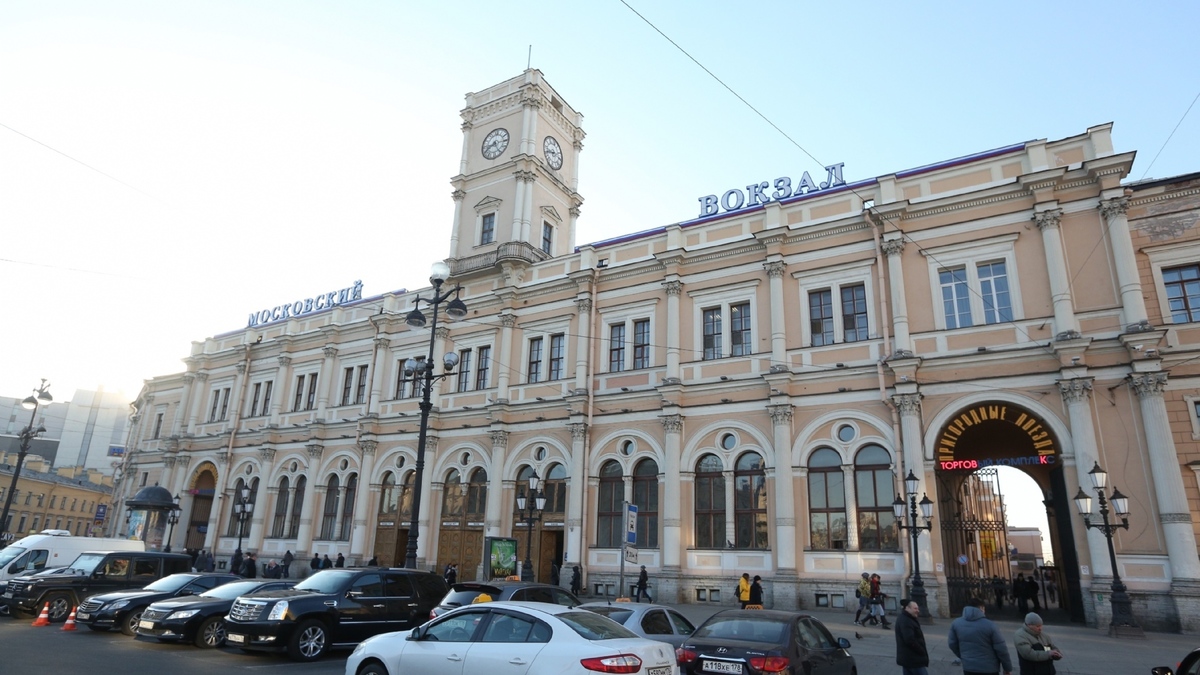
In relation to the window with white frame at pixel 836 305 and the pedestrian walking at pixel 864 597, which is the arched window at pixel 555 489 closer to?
the window with white frame at pixel 836 305

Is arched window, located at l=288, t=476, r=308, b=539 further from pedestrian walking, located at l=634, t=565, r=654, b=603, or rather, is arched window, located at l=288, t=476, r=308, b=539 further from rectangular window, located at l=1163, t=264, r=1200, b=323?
rectangular window, located at l=1163, t=264, r=1200, b=323

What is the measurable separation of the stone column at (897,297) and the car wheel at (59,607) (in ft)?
79.7

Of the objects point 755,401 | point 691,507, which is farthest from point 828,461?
point 691,507

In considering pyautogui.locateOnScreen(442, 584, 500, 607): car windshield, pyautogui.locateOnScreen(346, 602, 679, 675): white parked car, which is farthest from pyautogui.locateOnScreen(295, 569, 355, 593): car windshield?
pyautogui.locateOnScreen(346, 602, 679, 675): white parked car

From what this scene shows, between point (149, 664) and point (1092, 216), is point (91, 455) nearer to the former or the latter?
point (149, 664)

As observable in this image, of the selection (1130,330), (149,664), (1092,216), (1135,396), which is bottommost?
(149,664)

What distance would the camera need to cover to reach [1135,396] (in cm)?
2055

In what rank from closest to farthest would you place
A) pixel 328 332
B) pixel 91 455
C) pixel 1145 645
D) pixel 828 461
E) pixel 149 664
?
1. pixel 149 664
2. pixel 1145 645
3. pixel 828 461
4. pixel 328 332
5. pixel 91 455

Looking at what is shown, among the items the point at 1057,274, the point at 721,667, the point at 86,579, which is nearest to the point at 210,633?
the point at 86,579

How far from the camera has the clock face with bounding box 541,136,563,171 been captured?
3941 centimetres

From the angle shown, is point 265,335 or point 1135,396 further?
point 265,335

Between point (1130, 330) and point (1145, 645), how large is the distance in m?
8.70

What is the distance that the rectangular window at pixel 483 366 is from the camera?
113ft

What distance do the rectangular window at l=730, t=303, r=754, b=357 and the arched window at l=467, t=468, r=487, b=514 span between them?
13.1 metres
